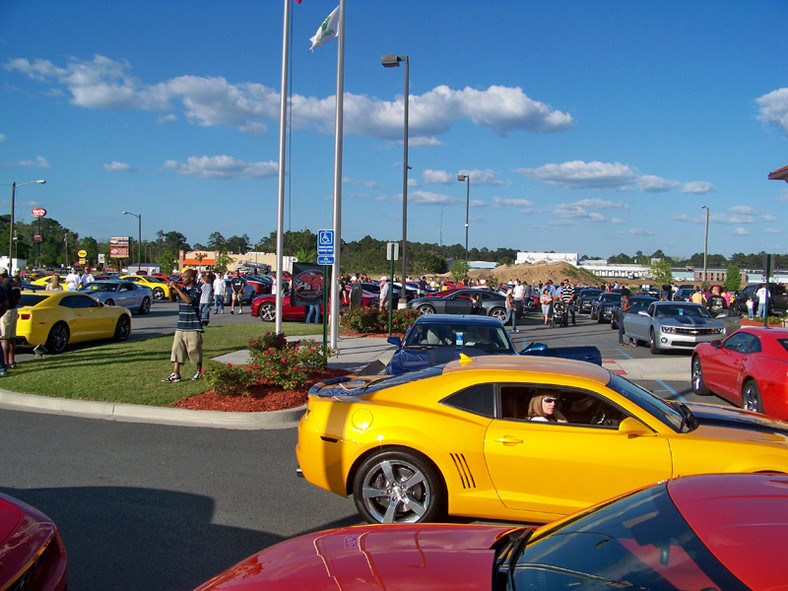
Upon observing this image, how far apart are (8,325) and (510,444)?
1048 centimetres

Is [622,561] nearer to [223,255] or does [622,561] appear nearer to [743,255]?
[223,255]

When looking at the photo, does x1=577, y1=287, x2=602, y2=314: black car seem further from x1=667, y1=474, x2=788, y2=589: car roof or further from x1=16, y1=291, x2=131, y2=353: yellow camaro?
x1=667, y1=474, x2=788, y2=589: car roof

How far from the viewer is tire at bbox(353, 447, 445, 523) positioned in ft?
15.6

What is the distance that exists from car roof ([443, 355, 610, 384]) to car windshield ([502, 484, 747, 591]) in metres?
2.38

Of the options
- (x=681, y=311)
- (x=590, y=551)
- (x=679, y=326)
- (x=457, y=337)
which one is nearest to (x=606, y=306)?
(x=681, y=311)

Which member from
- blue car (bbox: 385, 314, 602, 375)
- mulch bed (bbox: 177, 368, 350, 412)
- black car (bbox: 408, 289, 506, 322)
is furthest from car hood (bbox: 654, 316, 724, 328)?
mulch bed (bbox: 177, 368, 350, 412)

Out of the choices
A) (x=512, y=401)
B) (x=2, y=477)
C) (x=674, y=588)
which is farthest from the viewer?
(x=2, y=477)

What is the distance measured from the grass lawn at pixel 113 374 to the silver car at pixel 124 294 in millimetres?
10723

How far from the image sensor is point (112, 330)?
1616cm

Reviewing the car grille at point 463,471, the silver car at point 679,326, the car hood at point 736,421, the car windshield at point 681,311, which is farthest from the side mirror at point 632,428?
the car windshield at point 681,311

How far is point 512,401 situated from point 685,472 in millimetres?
1311

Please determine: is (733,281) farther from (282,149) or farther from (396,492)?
(396,492)

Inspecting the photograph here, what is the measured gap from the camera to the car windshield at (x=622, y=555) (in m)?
2.00

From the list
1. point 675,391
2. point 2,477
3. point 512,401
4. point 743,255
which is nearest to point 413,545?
point 512,401
